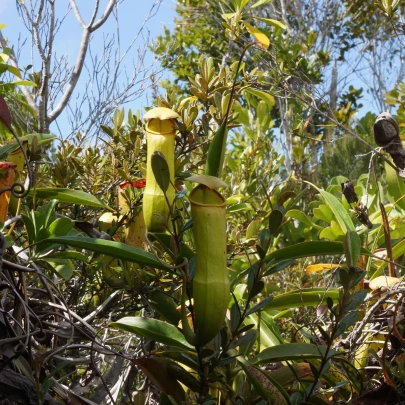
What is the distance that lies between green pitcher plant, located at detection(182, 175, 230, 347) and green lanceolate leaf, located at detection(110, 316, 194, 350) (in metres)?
0.09

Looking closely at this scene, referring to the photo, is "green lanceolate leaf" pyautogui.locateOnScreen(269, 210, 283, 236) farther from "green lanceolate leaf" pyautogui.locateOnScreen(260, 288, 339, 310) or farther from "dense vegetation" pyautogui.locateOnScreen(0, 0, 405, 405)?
"green lanceolate leaf" pyautogui.locateOnScreen(260, 288, 339, 310)

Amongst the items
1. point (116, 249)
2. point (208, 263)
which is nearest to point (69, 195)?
point (116, 249)

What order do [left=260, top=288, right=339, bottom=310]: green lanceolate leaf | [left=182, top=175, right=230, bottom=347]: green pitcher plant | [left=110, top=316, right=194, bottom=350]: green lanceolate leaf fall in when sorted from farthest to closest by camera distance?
Result: 1. [left=260, top=288, right=339, bottom=310]: green lanceolate leaf
2. [left=110, top=316, right=194, bottom=350]: green lanceolate leaf
3. [left=182, top=175, right=230, bottom=347]: green pitcher plant

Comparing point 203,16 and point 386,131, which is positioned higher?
point 203,16

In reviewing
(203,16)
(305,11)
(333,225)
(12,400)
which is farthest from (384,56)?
(12,400)

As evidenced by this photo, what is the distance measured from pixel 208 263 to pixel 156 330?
0.52ft

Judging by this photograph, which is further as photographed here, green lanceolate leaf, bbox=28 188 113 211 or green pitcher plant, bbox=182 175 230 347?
green lanceolate leaf, bbox=28 188 113 211

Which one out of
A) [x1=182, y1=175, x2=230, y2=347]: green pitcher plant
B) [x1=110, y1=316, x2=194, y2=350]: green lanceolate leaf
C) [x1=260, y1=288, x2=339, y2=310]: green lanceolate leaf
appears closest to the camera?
[x1=182, y1=175, x2=230, y2=347]: green pitcher plant

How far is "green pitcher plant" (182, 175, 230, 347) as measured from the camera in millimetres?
670

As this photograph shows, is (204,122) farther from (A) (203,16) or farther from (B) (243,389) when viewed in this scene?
(A) (203,16)

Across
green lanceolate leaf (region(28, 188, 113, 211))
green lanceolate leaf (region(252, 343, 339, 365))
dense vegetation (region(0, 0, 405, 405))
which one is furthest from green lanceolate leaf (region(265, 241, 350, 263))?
green lanceolate leaf (region(28, 188, 113, 211))

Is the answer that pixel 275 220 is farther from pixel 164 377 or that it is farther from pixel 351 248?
pixel 164 377

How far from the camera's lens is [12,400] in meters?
0.70

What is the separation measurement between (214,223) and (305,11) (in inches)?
386
